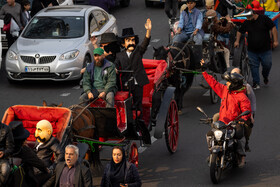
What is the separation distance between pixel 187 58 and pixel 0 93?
5208 millimetres

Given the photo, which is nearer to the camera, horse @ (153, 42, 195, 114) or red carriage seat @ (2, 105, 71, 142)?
red carriage seat @ (2, 105, 71, 142)

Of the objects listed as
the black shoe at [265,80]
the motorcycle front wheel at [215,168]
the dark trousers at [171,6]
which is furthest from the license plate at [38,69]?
the dark trousers at [171,6]

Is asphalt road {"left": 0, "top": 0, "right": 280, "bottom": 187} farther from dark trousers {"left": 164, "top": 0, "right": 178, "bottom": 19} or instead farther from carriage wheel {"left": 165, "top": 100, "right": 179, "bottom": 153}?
dark trousers {"left": 164, "top": 0, "right": 178, "bottom": 19}

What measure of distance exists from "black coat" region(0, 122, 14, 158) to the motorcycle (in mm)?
3815

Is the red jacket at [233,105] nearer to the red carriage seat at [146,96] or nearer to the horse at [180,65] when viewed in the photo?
the red carriage seat at [146,96]

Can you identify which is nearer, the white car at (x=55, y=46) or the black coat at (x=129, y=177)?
the black coat at (x=129, y=177)

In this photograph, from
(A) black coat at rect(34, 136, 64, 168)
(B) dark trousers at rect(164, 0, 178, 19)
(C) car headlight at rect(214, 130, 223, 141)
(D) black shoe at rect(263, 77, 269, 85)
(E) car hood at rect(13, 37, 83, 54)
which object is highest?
(A) black coat at rect(34, 136, 64, 168)

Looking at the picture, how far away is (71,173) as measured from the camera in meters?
10.8

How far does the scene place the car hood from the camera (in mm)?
20359

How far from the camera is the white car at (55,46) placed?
20.1 meters

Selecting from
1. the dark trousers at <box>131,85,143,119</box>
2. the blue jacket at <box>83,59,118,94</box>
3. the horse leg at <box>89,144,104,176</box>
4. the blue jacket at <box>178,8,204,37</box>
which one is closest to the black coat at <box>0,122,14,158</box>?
the blue jacket at <box>83,59,118,94</box>

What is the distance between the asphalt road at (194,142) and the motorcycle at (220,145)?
0.34m

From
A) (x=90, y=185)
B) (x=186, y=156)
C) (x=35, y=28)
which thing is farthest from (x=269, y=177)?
(x=35, y=28)

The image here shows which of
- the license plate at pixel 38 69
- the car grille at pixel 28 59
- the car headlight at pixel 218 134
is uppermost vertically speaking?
the car headlight at pixel 218 134
